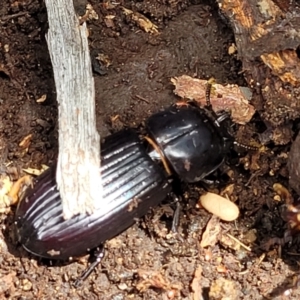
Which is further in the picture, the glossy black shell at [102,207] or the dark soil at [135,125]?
the dark soil at [135,125]

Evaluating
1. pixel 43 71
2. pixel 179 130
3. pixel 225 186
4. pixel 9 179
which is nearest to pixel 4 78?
pixel 43 71

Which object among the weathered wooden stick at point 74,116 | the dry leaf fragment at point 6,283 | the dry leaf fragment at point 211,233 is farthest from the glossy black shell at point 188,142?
the dry leaf fragment at point 6,283

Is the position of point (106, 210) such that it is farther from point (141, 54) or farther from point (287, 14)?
point (287, 14)

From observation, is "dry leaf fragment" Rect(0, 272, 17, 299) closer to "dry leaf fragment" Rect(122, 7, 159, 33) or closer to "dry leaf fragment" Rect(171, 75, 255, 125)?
"dry leaf fragment" Rect(171, 75, 255, 125)

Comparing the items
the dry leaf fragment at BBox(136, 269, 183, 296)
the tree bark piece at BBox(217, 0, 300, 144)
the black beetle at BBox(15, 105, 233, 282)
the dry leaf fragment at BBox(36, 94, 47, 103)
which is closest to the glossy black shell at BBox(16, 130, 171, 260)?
the black beetle at BBox(15, 105, 233, 282)

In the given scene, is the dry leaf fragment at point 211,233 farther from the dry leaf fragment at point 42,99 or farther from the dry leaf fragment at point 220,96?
the dry leaf fragment at point 42,99
